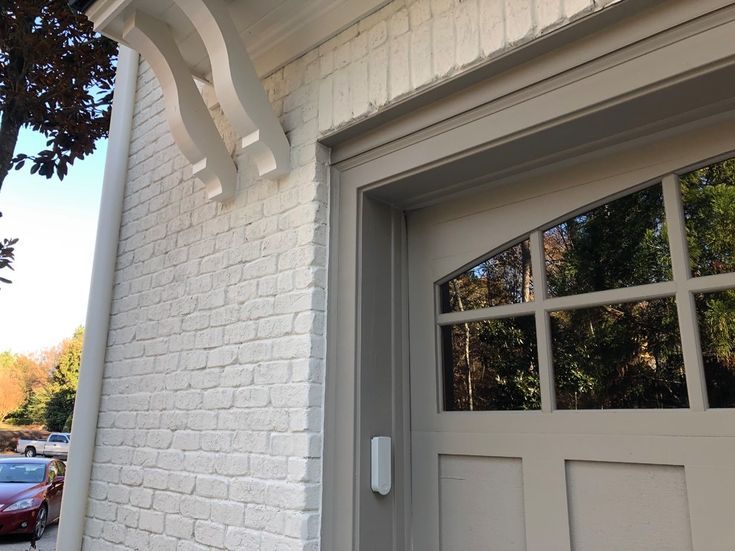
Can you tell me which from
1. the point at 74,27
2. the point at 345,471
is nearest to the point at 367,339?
the point at 345,471

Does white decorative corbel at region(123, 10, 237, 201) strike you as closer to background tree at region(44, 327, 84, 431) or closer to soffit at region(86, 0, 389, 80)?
soffit at region(86, 0, 389, 80)

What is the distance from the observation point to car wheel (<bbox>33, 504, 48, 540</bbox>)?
26.0 feet

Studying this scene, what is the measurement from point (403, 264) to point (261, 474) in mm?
782

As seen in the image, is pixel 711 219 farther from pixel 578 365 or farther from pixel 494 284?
pixel 494 284

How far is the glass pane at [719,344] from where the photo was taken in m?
1.15

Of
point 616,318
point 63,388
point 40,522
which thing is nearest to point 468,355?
point 616,318

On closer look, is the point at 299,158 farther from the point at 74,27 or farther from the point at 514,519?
the point at 74,27

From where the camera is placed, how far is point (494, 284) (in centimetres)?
161

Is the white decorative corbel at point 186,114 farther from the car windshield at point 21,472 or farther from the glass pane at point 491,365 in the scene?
the car windshield at point 21,472

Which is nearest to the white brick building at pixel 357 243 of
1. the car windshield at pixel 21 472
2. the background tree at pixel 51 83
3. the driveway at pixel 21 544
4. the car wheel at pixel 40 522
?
the background tree at pixel 51 83

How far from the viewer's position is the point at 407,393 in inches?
67.0

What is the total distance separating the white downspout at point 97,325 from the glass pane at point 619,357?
2.07 m

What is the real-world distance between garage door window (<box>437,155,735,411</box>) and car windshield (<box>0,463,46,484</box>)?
9123 mm

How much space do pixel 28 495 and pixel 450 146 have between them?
351 inches
